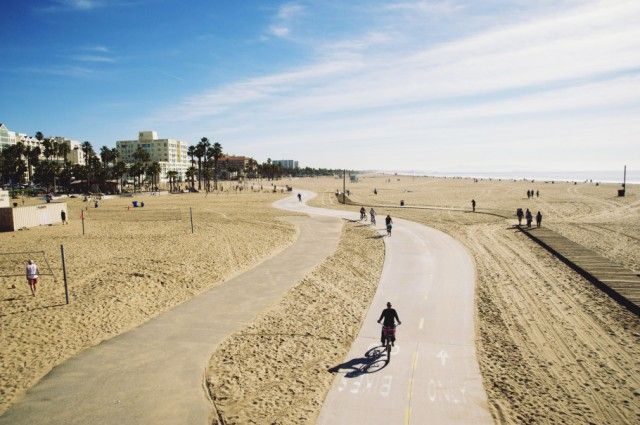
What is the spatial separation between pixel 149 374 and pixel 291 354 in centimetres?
382

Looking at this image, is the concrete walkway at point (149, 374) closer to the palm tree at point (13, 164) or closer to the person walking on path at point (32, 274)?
the person walking on path at point (32, 274)

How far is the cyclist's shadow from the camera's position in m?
9.95

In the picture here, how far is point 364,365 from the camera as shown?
10.2m

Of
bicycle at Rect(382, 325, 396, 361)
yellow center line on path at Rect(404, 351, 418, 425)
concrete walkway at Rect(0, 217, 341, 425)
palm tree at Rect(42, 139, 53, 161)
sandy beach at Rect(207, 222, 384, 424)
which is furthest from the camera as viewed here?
palm tree at Rect(42, 139, 53, 161)

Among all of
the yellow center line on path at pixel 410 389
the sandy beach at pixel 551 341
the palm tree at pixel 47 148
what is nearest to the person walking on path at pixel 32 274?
the yellow center line on path at pixel 410 389

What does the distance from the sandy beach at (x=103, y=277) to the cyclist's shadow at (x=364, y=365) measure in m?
7.55

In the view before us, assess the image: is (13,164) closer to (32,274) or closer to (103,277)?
(103,277)

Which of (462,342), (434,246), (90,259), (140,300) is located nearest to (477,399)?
(462,342)

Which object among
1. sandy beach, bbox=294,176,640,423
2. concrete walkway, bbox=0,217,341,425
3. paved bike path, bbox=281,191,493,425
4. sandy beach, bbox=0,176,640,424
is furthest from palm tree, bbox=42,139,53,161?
paved bike path, bbox=281,191,493,425

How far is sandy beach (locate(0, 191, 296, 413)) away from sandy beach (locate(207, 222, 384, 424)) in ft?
14.5

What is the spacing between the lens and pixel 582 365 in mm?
10469

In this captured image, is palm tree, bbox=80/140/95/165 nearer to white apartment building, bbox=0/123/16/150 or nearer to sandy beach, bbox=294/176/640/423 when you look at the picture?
white apartment building, bbox=0/123/16/150

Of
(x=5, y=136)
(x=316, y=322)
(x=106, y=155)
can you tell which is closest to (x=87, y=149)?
(x=106, y=155)

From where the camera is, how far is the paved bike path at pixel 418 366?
27.0ft
